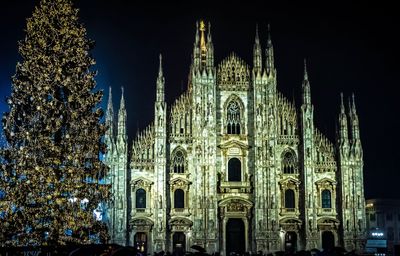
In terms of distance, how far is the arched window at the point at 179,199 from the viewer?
53.8m

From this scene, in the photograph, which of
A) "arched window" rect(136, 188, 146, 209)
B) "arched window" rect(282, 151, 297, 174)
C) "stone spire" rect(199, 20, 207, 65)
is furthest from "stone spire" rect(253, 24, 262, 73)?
"arched window" rect(136, 188, 146, 209)

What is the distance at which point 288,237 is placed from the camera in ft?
180

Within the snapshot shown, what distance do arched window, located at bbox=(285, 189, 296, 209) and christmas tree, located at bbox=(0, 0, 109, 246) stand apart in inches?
1091

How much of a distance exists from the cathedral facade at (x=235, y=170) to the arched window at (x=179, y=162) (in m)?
0.09

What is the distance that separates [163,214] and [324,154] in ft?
48.6

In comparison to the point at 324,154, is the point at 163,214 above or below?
below

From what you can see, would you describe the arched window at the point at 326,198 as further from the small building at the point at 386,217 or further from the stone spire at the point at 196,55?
the small building at the point at 386,217

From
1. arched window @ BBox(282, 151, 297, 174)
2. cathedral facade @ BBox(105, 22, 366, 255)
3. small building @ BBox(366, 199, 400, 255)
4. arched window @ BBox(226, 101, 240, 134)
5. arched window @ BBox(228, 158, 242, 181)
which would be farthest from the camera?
small building @ BBox(366, 199, 400, 255)

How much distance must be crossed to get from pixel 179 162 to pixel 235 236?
7875 millimetres

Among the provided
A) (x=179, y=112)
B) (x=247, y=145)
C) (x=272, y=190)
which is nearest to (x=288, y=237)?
(x=272, y=190)

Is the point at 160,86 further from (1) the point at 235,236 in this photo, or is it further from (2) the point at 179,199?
(1) the point at 235,236

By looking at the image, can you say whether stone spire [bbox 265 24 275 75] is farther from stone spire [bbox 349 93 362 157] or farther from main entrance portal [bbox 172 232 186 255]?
main entrance portal [bbox 172 232 186 255]

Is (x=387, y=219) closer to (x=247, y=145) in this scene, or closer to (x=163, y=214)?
(x=247, y=145)

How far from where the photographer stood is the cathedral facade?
5272cm
